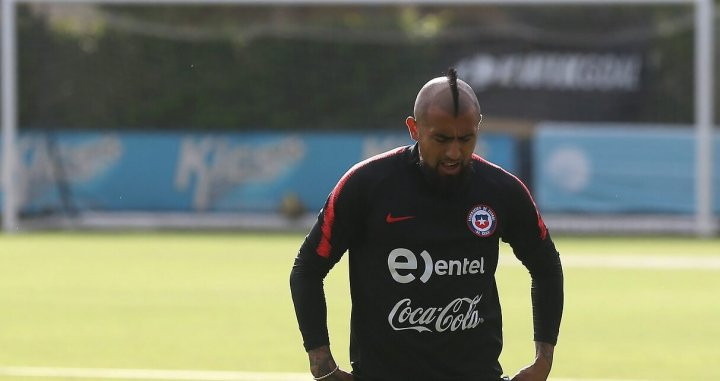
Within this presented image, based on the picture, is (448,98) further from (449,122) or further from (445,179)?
(445,179)

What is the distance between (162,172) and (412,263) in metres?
19.0

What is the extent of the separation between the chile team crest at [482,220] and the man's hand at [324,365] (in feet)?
2.03

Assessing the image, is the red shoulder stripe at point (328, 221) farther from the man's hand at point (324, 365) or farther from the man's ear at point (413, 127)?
the man's hand at point (324, 365)

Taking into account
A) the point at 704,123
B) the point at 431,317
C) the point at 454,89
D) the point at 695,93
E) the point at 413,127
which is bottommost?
the point at 431,317

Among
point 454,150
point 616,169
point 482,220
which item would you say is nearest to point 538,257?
point 482,220

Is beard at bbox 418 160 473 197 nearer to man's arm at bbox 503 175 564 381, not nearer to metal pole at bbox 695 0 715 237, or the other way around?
man's arm at bbox 503 175 564 381

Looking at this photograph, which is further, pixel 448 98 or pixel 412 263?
pixel 412 263

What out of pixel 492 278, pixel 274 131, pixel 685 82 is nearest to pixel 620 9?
pixel 685 82

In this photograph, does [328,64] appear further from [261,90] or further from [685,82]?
[685,82]

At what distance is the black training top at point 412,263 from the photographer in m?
5.07

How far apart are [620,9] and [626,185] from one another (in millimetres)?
3523

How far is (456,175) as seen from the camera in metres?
4.99

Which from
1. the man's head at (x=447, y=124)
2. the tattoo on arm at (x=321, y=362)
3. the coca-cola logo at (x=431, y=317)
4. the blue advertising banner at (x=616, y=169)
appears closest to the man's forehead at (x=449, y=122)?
the man's head at (x=447, y=124)

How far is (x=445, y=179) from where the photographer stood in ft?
16.4
